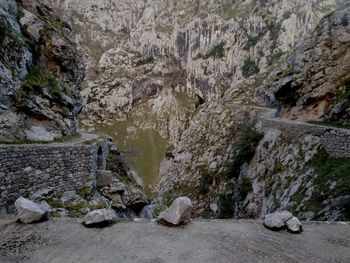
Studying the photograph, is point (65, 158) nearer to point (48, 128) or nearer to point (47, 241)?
point (48, 128)

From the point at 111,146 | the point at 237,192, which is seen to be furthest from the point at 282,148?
the point at 111,146

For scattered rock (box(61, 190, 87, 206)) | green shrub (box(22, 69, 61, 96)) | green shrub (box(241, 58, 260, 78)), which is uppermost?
green shrub (box(241, 58, 260, 78))

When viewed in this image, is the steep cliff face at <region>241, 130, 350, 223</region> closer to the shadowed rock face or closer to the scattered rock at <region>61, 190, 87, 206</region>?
the shadowed rock face

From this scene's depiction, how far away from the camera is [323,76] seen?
31531mm

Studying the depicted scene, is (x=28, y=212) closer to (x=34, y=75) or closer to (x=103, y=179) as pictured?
(x=103, y=179)

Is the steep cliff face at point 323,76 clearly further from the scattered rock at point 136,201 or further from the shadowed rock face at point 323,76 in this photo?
the scattered rock at point 136,201

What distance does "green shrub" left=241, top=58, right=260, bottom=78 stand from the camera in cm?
16888

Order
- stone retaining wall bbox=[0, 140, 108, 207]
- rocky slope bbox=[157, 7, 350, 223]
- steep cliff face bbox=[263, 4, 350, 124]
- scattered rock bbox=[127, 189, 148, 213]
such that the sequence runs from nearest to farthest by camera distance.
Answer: stone retaining wall bbox=[0, 140, 108, 207], rocky slope bbox=[157, 7, 350, 223], scattered rock bbox=[127, 189, 148, 213], steep cliff face bbox=[263, 4, 350, 124]

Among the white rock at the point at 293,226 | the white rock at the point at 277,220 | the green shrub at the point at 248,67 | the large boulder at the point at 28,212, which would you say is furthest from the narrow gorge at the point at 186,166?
the green shrub at the point at 248,67

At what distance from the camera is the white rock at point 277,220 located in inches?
383

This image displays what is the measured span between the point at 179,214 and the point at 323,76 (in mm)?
27675

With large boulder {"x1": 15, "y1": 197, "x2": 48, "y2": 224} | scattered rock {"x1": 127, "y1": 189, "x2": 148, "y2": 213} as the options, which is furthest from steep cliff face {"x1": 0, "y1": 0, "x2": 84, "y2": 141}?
large boulder {"x1": 15, "y1": 197, "x2": 48, "y2": 224}

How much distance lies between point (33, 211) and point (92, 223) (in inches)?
80.0

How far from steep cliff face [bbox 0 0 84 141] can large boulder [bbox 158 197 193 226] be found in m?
11.7
